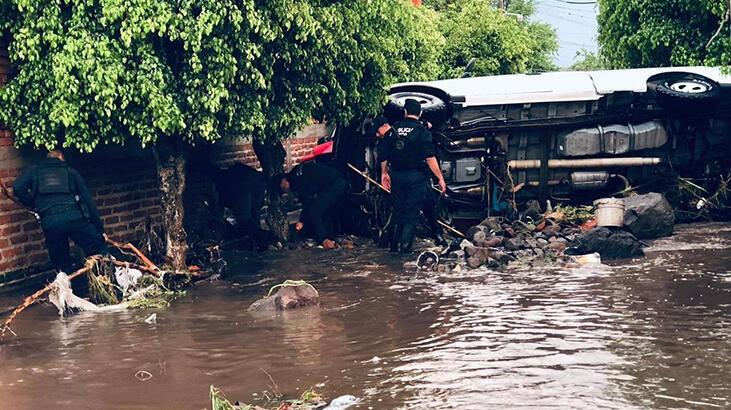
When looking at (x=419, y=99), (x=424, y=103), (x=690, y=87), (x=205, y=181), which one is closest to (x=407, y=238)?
(x=424, y=103)

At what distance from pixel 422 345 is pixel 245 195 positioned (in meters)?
6.19

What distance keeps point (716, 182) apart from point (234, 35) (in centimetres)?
776

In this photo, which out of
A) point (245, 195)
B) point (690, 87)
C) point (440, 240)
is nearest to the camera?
point (440, 240)

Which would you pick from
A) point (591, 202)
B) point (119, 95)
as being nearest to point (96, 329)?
point (119, 95)

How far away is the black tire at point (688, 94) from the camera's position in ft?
47.2

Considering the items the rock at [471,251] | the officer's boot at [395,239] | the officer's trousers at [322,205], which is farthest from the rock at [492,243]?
the officer's trousers at [322,205]

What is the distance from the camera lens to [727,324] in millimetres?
8602

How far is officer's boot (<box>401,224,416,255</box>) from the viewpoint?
13.3 m

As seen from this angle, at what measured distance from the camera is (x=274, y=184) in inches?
573

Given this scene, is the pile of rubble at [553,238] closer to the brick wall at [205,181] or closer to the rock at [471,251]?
the rock at [471,251]

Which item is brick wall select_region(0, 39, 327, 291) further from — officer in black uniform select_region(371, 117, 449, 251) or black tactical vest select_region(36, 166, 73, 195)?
officer in black uniform select_region(371, 117, 449, 251)

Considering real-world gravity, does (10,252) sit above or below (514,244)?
above

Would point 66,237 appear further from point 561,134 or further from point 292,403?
point 561,134

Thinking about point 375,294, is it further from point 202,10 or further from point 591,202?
point 591,202
